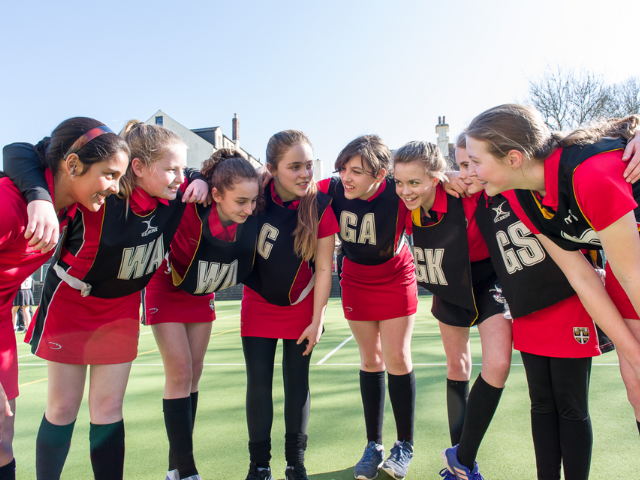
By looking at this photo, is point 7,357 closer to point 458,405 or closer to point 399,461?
point 399,461

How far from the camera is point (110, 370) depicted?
83.9 inches

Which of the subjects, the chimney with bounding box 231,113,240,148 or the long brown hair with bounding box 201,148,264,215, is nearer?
the long brown hair with bounding box 201,148,264,215

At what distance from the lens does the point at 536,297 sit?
2.04 m

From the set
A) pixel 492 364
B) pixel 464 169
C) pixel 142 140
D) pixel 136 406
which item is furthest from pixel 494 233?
pixel 136 406

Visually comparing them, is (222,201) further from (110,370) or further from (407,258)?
(407,258)

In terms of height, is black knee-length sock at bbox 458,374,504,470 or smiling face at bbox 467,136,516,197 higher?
smiling face at bbox 467,136,516,197

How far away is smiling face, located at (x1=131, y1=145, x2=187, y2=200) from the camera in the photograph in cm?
225

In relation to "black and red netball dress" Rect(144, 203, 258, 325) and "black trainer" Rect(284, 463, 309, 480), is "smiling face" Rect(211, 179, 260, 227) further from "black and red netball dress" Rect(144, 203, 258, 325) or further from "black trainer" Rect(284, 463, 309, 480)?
"black trainer" Rect(284, 463, 309, 480)

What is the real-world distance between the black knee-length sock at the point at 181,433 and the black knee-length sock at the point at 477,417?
1.40m

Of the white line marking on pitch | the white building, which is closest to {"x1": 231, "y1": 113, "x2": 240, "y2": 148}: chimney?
the white building

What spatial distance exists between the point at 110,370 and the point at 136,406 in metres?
2.20

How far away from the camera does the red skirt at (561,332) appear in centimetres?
192

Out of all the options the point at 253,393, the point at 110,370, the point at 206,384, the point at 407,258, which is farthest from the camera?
the point at 206,384

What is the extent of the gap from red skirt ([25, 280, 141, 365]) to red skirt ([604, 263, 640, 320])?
2237mm
